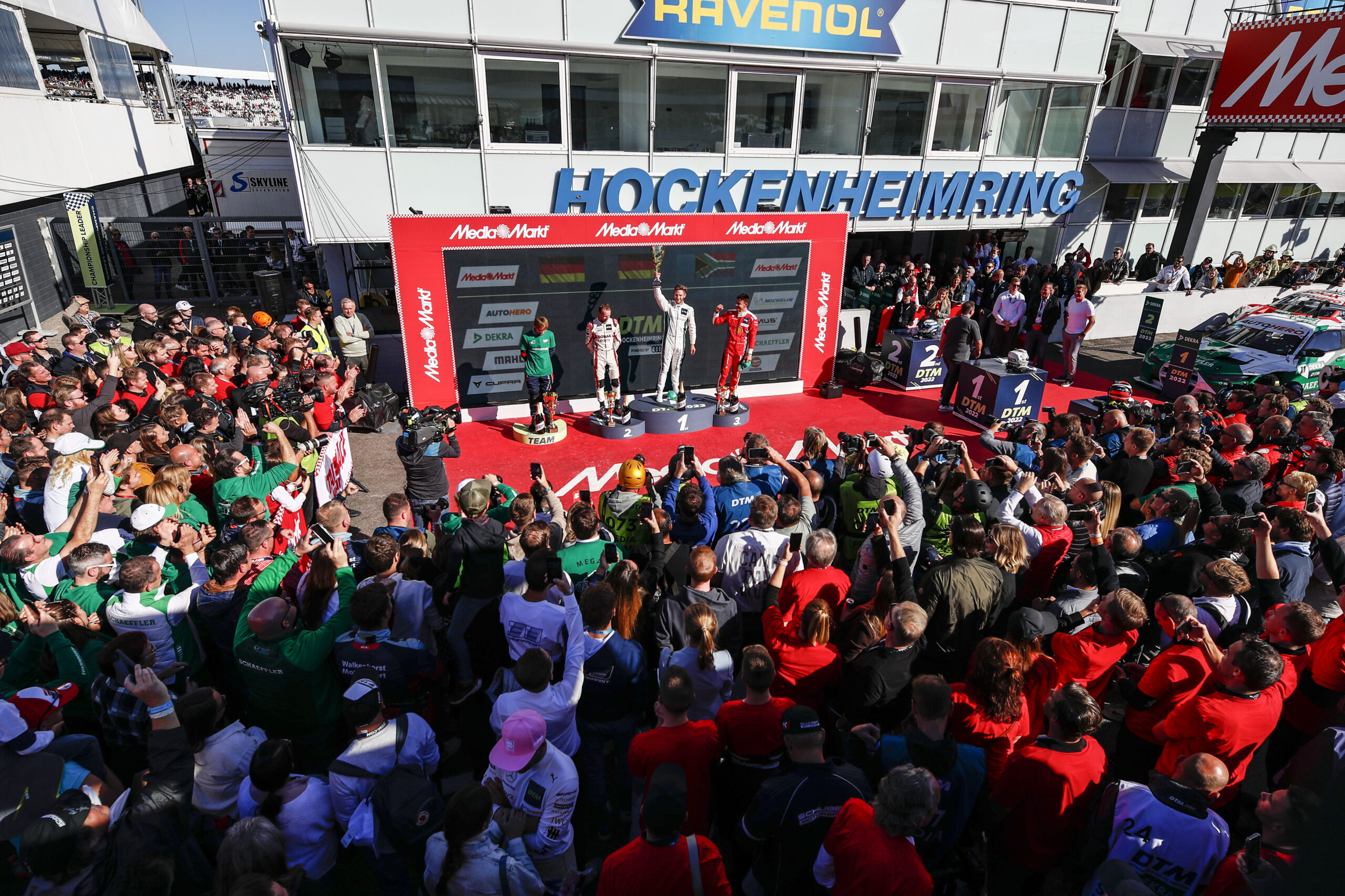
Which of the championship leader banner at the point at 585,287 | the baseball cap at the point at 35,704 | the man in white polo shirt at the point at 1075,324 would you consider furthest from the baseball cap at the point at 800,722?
the man in white polo shirt at the point at 1075,324

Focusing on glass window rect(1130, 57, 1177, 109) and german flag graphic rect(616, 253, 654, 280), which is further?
glass window rect(1130, 57, 1177, 109)

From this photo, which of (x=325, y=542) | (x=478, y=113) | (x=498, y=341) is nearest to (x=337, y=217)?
(x=478, y=113)

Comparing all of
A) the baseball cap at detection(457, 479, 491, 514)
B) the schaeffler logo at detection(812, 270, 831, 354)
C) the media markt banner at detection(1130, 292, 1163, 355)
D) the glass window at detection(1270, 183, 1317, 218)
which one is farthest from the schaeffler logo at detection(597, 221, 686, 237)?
the glass window at detection(1270, 183, 1317, 218)

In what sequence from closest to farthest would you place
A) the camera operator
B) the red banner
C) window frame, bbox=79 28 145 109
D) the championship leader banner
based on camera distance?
1. the camera operator
2. the championship leader banner
3. the red banner
4. window frame, bbox=79 28 145 109

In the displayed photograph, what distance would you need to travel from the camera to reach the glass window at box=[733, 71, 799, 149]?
15883 mm

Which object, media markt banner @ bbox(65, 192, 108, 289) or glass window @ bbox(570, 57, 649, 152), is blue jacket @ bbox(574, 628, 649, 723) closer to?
glass window @ bbox(570, 57, 649, 152)

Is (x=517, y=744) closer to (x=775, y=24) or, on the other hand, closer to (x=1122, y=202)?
(x=775, y=24)

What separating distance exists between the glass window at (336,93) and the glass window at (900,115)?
1133 cm

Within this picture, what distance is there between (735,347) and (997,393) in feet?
14.1

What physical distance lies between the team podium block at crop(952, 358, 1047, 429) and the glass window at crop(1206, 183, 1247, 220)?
59.7 ft

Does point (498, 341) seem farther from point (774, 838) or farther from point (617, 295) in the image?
point (774, 838)

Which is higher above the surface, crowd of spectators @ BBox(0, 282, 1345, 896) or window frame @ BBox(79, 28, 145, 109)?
window frame @ BBox(79, 28, 145, 109)

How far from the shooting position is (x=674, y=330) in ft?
36.1

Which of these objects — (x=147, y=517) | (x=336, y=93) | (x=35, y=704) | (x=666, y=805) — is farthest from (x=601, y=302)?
(x=666, y=805)
